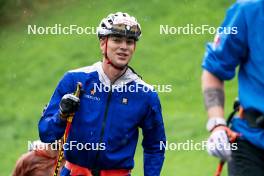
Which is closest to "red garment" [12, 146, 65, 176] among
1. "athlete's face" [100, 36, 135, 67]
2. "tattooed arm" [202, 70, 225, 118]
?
"athlete's face" [100, 36, 135, 67]

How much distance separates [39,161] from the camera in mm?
8039

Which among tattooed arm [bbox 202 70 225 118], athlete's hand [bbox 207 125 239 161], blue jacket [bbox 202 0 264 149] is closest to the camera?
athlete's hand [bbox 207 125 239 161]

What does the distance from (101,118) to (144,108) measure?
351 millimetres

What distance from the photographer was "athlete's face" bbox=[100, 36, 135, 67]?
22.3ft

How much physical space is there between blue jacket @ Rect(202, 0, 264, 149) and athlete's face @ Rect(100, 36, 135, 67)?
159cm

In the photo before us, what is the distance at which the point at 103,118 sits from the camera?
6711 millimetres

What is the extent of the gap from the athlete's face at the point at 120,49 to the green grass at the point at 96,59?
6.50 meters

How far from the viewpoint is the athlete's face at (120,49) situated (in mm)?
6805

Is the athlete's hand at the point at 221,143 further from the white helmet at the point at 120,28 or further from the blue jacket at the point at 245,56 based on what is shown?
the white helmet at the point at 120,28

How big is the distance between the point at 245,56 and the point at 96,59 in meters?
13.8

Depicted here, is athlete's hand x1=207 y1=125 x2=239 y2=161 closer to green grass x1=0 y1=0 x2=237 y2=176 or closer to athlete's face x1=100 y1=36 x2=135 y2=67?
athlete's face x1=100 y1=36 x2=135 y2=67

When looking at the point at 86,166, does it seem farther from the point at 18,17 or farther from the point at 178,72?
the point at 18,17

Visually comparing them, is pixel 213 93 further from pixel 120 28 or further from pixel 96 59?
pixel 96 59

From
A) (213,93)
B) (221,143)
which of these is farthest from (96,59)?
(221,143)
